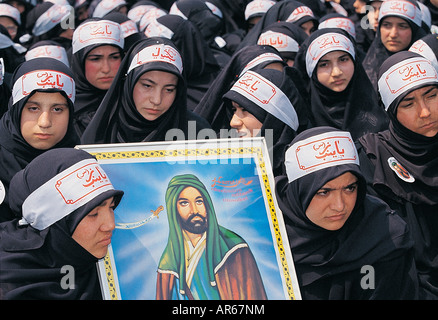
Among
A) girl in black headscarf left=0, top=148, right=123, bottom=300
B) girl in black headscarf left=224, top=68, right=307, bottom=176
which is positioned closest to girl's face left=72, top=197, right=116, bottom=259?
girl in black headscarf left=0, top=148, right=123, bottom=300

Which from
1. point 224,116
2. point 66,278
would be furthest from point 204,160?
point 224,116

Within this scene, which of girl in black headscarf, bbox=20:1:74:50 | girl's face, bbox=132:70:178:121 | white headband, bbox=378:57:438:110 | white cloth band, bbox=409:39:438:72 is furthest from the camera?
girl in black headscarf, bbox=20:1:74:50

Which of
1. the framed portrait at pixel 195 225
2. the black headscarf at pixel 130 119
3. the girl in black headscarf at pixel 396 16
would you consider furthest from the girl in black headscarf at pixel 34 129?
the girl in black headscarf at pixel 396 16

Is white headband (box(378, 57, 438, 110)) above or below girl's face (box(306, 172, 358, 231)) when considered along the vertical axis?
above

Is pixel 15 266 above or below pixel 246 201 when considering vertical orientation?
below

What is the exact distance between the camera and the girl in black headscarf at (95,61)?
6.05m

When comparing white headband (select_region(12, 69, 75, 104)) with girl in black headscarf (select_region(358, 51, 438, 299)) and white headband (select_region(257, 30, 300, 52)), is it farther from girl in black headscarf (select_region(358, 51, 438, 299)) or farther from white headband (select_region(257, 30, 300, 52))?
white headband (select_region(257, 30, 300, 52))

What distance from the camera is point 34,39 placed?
8.66m

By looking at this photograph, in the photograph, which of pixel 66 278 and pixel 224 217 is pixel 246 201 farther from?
pixel 66 278

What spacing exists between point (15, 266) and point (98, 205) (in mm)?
480

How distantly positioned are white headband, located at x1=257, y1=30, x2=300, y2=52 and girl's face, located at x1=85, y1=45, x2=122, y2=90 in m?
1.70

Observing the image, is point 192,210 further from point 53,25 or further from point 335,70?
point 53,25

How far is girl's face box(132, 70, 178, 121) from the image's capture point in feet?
16.0

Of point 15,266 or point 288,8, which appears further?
point 288,8
